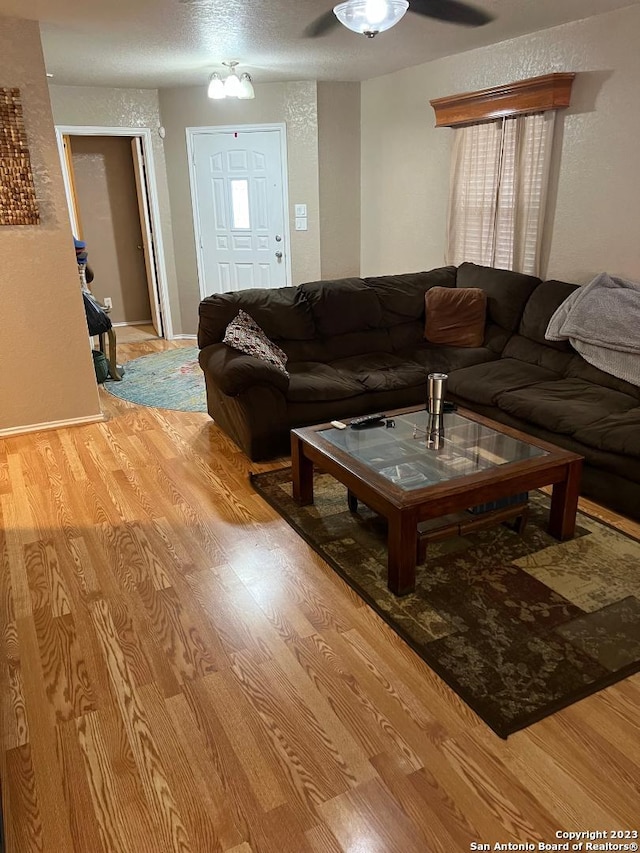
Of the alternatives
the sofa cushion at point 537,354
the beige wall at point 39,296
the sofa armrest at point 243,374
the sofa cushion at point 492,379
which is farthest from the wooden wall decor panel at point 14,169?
the sofa cushion at point 537,354

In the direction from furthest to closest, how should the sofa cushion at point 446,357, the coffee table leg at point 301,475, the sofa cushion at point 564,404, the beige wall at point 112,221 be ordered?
the beige wall at point 112,221, the sofa cushion at point 446,357, the sofa cushion at point 564,404, the coffee table leg at point 301,475

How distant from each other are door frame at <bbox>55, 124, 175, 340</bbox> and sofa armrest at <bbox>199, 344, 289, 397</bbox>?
3.15 m

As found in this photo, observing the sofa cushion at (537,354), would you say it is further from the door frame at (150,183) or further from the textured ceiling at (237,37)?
the door frame at (150,183)

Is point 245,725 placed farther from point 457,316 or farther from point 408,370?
point 457,316

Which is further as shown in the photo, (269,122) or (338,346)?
(269,122)

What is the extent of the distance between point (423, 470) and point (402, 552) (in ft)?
1.30

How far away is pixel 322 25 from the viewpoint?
146 inches

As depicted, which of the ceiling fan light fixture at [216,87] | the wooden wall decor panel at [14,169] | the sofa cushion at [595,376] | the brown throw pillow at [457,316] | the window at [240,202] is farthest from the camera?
the window at [240,202]

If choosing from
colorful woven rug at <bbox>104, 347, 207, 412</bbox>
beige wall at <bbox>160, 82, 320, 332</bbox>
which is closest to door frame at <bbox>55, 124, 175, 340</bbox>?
beige wall at <bbox>160, 82, 320, 332</bbox>

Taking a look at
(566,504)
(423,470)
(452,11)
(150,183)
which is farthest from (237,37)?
(566,504)

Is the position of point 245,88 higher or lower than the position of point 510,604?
higher

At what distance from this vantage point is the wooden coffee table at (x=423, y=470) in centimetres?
238

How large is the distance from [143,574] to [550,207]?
3.49 m

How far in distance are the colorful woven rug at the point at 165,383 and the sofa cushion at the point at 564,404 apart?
226cm
